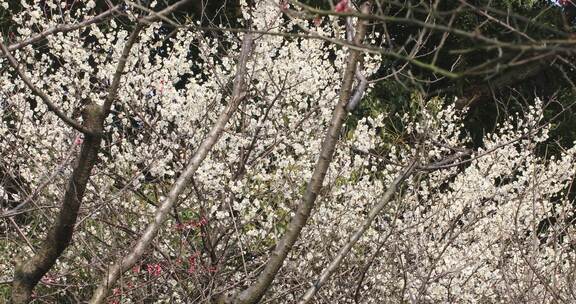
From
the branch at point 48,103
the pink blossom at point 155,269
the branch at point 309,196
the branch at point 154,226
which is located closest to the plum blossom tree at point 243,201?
the pink blossom at point 155,269

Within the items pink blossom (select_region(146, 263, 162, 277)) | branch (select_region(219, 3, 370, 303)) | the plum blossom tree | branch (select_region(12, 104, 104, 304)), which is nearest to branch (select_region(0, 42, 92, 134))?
branch (select_region(12, 104, 104, 304))

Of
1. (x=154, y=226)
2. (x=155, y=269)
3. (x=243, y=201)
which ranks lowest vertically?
(x=154, y=226)

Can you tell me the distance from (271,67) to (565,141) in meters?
7.43

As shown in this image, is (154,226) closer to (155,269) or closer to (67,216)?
(67,216)

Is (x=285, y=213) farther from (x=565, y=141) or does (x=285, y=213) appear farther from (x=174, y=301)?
(x=565, y=141)

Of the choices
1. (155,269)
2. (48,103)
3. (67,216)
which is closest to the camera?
(48,103)

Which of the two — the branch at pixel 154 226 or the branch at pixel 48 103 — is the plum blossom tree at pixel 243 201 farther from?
the branch at pixel 48 103

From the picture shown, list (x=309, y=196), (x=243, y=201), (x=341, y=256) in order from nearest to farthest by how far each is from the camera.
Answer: (x=309, y=196)
(x=341, y=256)
(x=243, y=201)

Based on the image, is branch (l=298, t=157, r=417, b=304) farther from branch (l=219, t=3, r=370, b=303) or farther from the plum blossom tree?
the plum blossom tree

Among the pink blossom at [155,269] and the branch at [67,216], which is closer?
the branch at [67,216]

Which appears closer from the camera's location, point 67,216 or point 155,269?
point 67,216

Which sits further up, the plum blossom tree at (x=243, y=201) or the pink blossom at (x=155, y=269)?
the plum blossom tree at (x=243, y=201)

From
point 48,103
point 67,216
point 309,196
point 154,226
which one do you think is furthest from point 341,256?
point 48,103

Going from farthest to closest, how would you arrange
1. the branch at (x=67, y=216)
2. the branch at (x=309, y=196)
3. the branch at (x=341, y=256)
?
the branch at (x=341, y=256), the branch at (x=309, y=196), the branch at (x=67, y=216)
